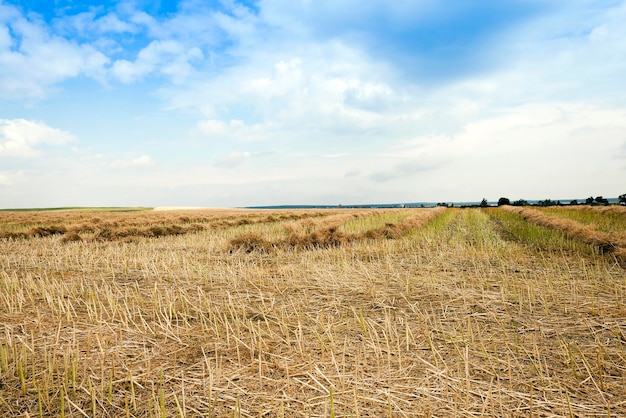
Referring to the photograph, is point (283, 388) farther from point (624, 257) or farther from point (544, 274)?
point (624, 257)

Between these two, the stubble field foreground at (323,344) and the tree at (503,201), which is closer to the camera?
the stubble field foreground at (323,344)

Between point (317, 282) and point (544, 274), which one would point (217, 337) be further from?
point (544, 274)

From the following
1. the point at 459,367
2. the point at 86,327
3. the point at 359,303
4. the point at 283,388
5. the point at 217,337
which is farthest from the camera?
the point at 359,303

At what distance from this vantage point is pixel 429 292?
479 cm

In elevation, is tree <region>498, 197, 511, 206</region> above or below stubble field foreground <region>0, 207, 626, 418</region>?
above

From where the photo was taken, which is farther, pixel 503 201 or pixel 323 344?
pixel 503 201

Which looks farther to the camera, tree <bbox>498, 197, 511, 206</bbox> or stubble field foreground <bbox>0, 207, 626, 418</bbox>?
tree <bbox>498, 197, 511, 206</bbox>

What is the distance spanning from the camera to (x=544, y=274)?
229 inches

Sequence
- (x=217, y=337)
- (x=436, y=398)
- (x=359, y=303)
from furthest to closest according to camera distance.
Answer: (x=359, y=303)
(x=217, y=337)
(x=436, y=398)

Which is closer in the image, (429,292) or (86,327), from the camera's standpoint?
(86,327)

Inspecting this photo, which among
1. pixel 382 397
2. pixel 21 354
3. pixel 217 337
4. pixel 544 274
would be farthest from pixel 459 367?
pixel 544 274

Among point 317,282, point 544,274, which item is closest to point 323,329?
point 317,282

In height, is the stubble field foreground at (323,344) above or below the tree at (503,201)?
below

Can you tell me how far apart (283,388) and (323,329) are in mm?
1034
